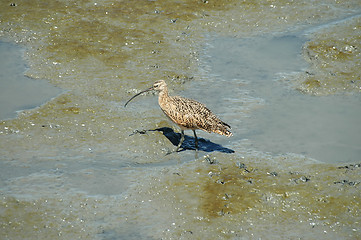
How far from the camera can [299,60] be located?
13.0 metres

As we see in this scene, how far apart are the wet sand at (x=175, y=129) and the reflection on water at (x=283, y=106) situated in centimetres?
4

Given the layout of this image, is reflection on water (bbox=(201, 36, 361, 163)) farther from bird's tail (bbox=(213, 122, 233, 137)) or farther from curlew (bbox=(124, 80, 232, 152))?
curlew (bbox=(124, 80, 232, 152))

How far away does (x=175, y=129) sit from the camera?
10.2m

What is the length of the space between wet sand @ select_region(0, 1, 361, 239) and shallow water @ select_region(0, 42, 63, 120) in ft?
0.89

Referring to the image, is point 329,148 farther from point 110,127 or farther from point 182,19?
point 182,19

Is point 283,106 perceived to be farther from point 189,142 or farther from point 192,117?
point 192,117

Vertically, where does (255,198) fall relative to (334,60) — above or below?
below

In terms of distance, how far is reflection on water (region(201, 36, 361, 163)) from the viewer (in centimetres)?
967

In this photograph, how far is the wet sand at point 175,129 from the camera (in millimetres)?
7590

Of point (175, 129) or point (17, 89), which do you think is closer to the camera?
point (175, 129)

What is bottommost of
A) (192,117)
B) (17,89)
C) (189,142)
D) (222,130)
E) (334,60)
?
(189,142)

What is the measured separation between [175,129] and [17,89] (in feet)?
12.0

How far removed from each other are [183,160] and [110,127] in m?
1.72

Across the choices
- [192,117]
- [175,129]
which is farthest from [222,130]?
[175,129]
